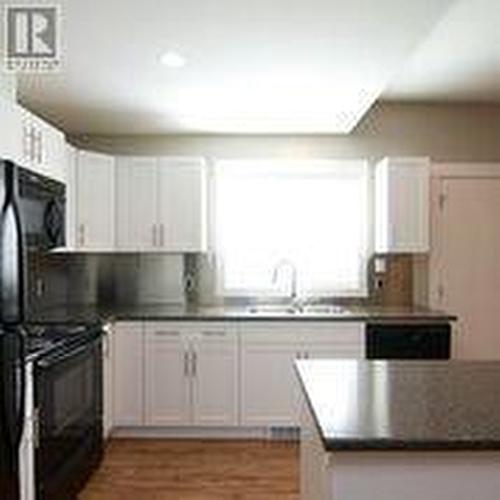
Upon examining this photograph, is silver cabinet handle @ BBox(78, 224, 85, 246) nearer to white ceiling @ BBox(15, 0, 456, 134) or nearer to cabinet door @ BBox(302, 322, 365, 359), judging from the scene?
white ceiling @ BBox(15, 0, 456, 134)

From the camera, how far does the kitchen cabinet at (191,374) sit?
15.3 ft

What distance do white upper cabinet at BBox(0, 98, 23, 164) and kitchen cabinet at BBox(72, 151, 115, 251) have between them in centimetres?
167

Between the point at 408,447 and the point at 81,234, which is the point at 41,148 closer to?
the point at 81,234

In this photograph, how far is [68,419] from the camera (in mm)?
3287

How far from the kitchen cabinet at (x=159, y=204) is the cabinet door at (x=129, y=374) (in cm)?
71

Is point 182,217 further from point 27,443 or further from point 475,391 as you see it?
point 475,391

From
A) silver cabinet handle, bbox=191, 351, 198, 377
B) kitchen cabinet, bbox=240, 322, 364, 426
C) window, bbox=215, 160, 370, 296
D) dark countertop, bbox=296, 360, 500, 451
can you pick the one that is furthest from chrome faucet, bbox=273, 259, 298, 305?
dark countertop, bbox=296, 360, 500, 451

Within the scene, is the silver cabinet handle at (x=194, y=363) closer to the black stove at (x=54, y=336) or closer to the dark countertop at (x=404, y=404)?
the black stove at (x=54, y=336)

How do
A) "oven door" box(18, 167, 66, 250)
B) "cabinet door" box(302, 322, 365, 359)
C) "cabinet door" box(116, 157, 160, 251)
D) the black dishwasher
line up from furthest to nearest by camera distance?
"cabinet door" box(116, 157, 160, 251)
"cabinet door" box(302, 322, 365, 359)
the black dishwasher
"oven door" box(18, 167, 66, 250)

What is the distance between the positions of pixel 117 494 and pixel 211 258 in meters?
2.16

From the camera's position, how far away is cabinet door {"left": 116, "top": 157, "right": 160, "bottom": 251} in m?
5.04

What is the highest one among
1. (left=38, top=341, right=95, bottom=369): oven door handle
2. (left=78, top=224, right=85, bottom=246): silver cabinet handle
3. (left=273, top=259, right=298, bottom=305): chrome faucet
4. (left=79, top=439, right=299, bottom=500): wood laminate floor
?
(left=78, top=224, right=85, bottom=246): silver cabinet handle

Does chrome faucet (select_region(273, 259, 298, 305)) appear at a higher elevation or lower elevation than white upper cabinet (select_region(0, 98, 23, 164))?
lower

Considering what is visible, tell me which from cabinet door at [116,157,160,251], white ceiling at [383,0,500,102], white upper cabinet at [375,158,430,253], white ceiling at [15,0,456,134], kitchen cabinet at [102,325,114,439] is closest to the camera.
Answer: white ceiling at [15,0,456,134]
